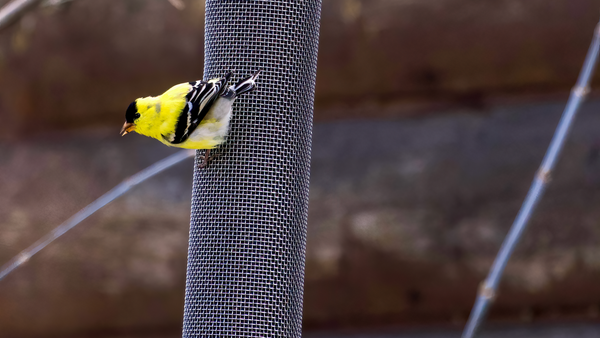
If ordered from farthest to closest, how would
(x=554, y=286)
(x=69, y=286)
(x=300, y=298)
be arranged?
(x=69, y=286), (x=554, y=286), (x=300, y=298)

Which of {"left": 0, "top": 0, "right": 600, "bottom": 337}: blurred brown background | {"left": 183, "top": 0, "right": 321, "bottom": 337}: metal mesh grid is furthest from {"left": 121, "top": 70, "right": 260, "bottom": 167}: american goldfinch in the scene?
{"left": 0, "top": 0, "right": 600, "bottom": 337}: blurred brown background

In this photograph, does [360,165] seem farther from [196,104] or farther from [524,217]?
[524,217]

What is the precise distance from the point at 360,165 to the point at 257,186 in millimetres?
3432

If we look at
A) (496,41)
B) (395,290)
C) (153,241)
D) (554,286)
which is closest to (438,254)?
(395,290)

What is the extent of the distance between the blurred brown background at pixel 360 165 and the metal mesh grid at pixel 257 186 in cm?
318

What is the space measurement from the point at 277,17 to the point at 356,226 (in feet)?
11.4

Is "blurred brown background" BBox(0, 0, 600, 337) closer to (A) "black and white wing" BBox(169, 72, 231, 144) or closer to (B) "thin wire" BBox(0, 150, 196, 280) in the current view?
(B) "thin wire" BBox(0, 150, 196, 280)

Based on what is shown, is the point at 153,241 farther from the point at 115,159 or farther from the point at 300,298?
the point at 300,298

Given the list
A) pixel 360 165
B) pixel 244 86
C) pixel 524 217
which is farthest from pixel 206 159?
pixel 360 165

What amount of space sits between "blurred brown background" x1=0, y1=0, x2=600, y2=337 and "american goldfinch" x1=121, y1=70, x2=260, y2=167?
340 centimetres

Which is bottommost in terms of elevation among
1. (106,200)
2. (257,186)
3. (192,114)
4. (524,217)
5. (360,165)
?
(524,217)

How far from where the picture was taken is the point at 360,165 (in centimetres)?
654

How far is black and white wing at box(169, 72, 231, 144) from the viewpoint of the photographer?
3.12 meters

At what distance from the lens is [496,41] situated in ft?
21.0
